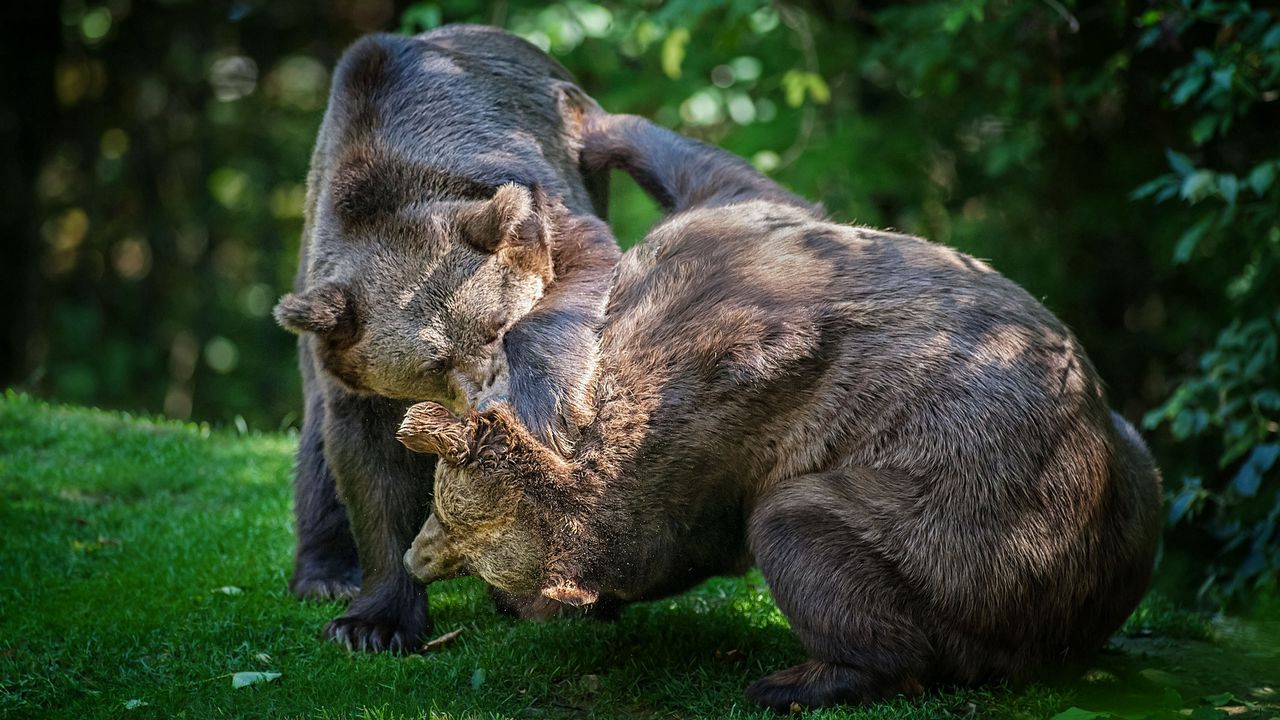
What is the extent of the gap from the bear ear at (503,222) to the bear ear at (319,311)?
1.92 feet

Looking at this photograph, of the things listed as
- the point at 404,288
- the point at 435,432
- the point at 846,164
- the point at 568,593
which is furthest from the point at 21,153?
the point at 568,593

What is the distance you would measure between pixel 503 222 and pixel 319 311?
0.84 metres

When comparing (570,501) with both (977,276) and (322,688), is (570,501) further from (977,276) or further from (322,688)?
(977,276)

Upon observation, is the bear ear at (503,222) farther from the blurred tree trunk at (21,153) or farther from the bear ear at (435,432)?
the blurred tree trunk at (21,153)

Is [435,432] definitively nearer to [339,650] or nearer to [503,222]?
[503,222]

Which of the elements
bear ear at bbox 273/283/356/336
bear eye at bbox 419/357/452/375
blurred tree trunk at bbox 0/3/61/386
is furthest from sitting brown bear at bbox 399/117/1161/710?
blurred tree trunk at bbox 0/3/61/386

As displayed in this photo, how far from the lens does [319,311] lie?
5.33 meters

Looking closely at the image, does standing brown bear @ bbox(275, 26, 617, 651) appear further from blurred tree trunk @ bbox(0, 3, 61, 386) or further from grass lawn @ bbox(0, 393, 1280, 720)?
blurred tree trunk @ bbox(0, 3, 61, 386)

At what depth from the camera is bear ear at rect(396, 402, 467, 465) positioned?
14.8ft

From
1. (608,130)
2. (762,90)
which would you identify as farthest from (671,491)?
(762,90)

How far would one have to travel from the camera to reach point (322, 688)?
491 centimetres

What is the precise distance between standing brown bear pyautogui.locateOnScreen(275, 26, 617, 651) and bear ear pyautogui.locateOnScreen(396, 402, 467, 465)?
0.36 metres

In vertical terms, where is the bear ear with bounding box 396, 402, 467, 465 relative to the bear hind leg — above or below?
above

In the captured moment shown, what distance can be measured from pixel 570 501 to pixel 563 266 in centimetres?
132
